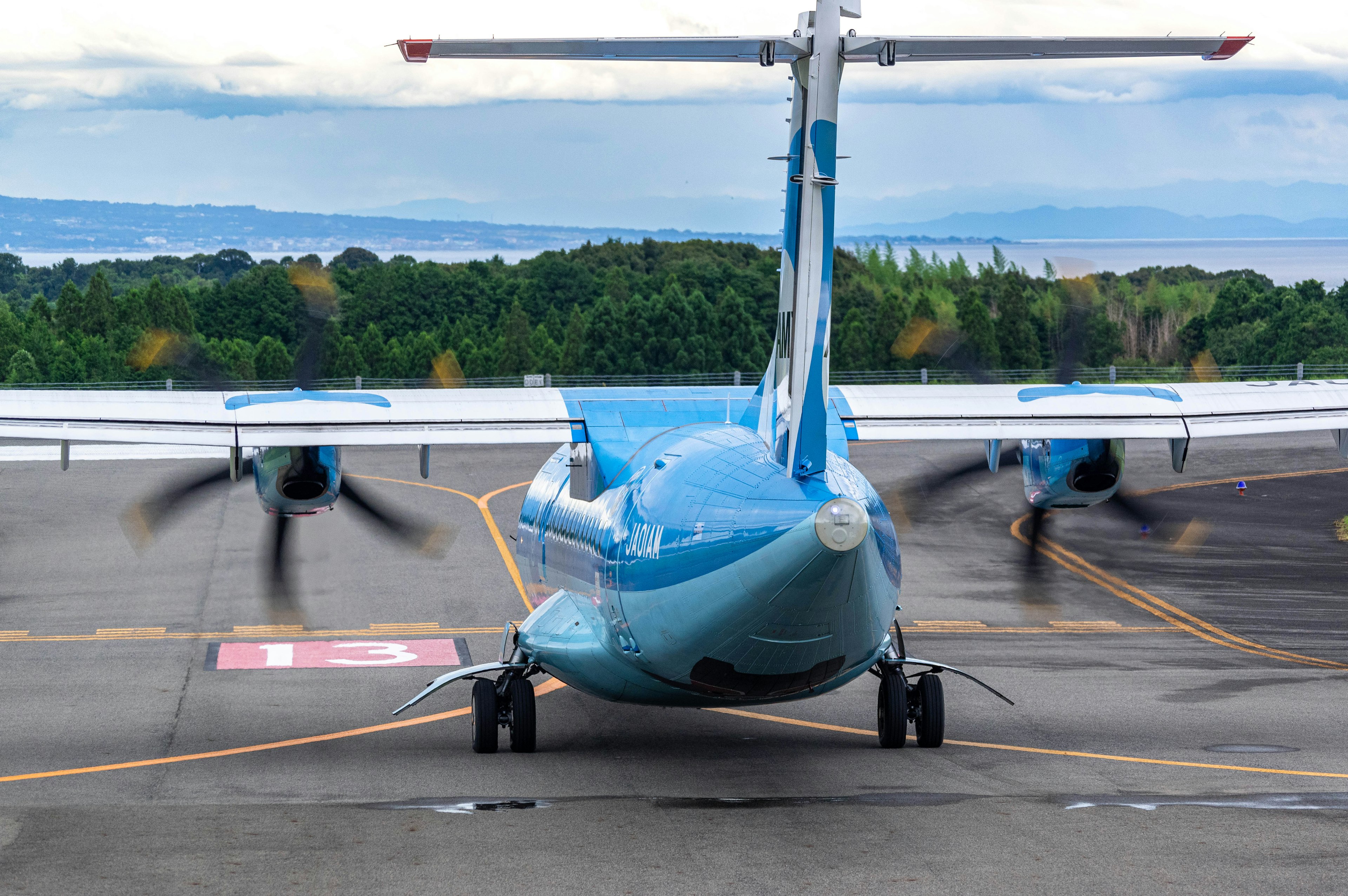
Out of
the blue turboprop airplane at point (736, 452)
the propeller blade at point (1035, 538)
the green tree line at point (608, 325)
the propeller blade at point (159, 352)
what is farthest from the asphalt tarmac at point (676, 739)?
the green tree line at point (608, 325)

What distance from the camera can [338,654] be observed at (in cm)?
2500

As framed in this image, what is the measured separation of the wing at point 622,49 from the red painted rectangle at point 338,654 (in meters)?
12.9

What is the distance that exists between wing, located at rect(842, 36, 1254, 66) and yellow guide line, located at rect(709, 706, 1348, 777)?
702cm

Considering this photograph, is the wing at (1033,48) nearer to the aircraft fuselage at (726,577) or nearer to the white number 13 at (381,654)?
the aircraft fuselage at (726,577)

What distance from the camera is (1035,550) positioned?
21.6 meters

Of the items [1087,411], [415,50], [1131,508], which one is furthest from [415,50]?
[1131,508]

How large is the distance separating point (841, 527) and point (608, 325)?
5921cm

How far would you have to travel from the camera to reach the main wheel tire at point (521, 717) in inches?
716

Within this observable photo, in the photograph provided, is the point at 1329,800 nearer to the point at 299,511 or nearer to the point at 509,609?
the point at 299,511

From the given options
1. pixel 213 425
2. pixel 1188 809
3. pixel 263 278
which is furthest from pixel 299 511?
pixel 263 278

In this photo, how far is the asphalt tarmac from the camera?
498 inches

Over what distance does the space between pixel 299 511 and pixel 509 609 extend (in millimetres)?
9002

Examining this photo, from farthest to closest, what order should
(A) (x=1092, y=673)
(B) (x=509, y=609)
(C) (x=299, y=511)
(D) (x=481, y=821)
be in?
(B) (x=509, y=609) → (A) (x=1092, y=673) → (C) (x=299, y=511) → (D) (x=481, y=821)

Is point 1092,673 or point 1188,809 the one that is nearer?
point 1188,809
